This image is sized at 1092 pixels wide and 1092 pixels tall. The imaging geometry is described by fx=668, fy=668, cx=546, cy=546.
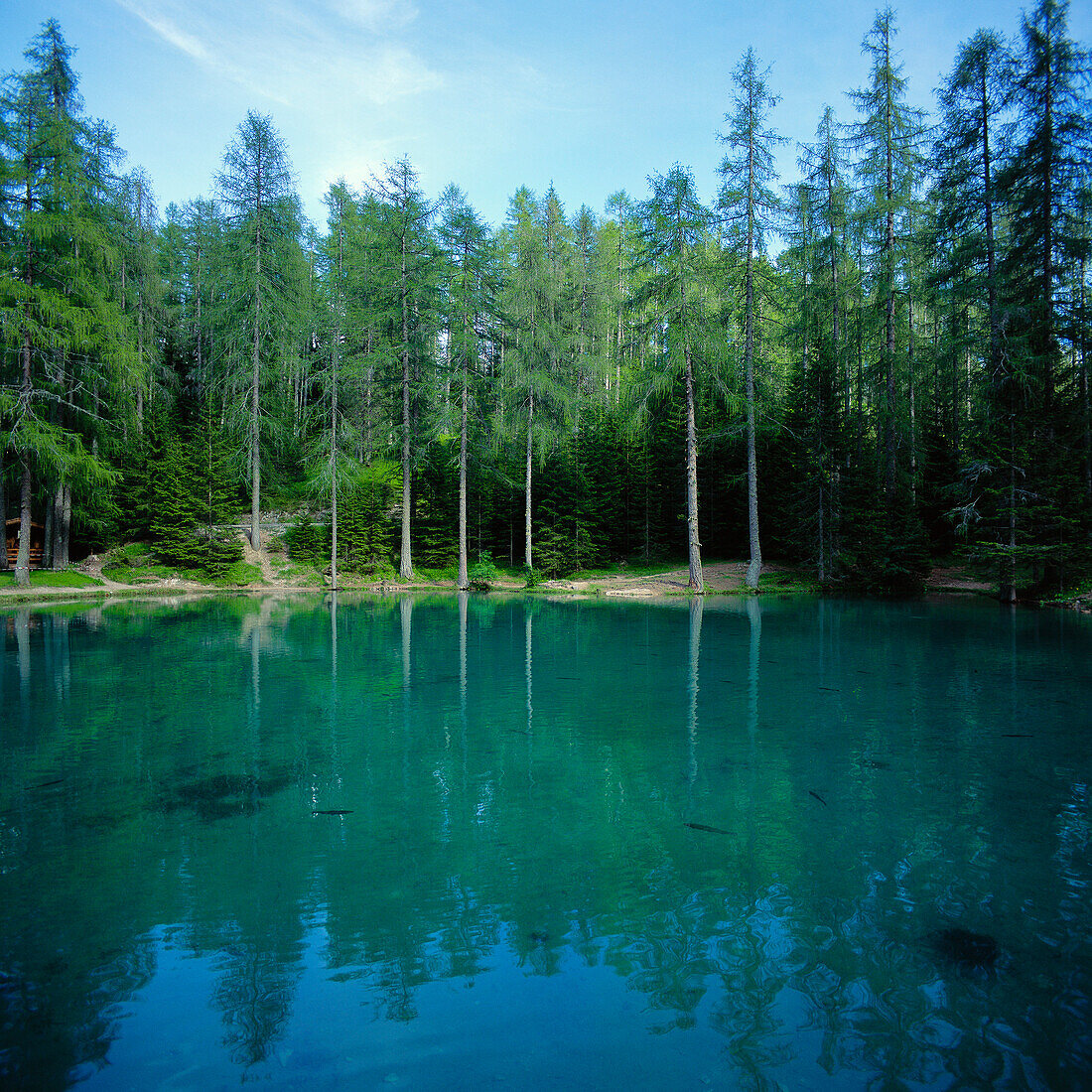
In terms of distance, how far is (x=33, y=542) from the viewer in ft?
99.4

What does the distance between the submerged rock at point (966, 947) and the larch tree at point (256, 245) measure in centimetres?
3103

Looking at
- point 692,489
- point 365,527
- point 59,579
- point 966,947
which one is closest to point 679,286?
point 692,489

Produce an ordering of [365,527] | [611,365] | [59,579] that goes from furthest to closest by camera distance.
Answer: [611,365] → [365,527] → [59,579]

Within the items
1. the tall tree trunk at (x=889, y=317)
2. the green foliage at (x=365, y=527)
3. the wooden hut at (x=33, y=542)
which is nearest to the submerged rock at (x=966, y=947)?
the tall tree trunk at (x=889, y=317)

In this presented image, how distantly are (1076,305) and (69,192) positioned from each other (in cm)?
3378

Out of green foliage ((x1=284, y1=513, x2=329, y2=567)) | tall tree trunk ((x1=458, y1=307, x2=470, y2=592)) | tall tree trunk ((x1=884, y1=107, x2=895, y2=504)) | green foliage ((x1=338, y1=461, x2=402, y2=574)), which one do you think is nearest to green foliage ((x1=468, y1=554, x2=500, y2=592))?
tall tree trunk ((x1=458, y1=307, x2=470, y2=592))

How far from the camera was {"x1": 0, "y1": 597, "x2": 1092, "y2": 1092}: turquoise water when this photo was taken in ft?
9.08

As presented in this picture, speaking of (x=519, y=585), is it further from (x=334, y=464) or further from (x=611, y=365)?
(x=611, y=365)

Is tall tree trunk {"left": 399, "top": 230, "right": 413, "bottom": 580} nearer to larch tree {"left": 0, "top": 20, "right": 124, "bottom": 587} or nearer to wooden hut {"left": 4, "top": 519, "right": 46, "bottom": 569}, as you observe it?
larch tree {"left": 0, "top": 20, "right": 124, "bottom": 587}

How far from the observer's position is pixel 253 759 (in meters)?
6.45

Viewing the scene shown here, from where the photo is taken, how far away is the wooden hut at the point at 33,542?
28.9 metres

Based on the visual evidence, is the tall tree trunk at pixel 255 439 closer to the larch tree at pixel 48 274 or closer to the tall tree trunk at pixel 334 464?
the tall tree trunk at pixel 334 464

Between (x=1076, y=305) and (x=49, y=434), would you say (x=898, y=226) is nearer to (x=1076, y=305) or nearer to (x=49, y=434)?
(x=1076, y=305)

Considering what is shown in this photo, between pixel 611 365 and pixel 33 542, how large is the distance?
99.2 feet
